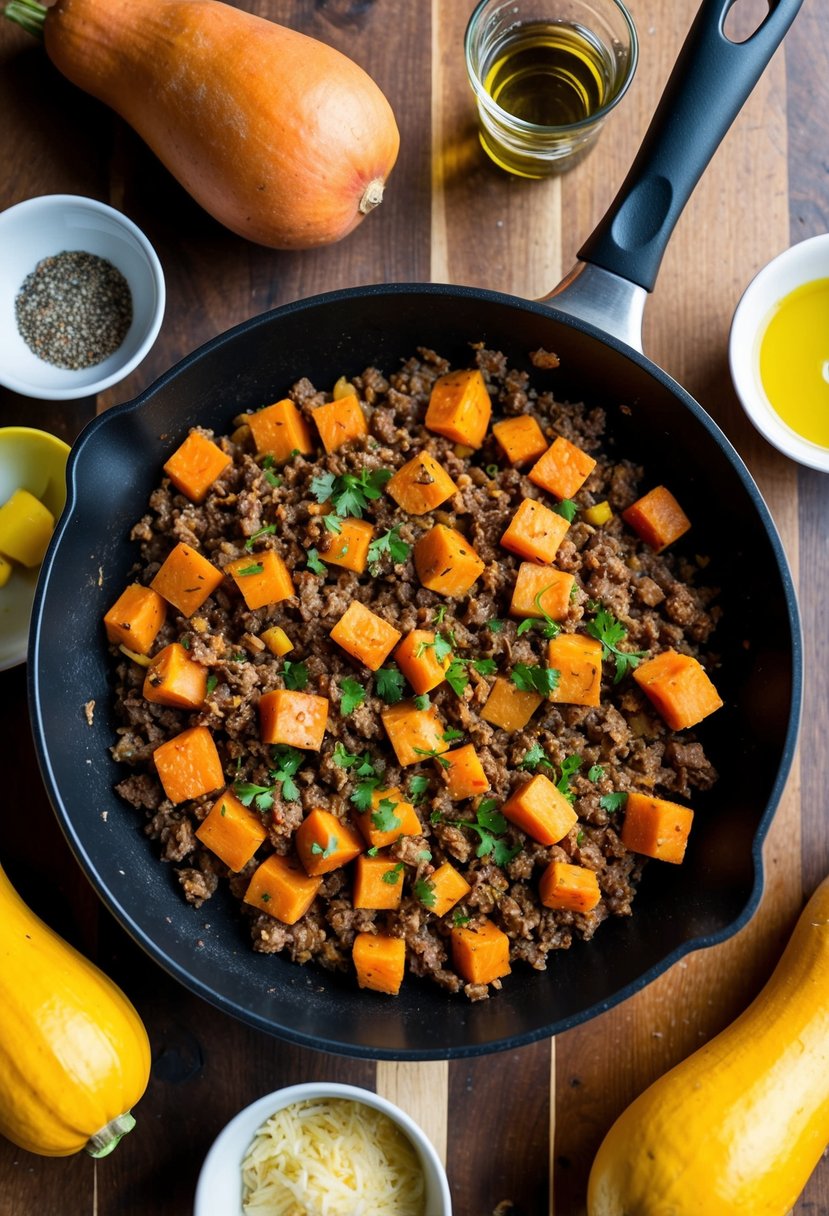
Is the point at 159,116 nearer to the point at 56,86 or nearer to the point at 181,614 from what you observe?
the point at 56,86

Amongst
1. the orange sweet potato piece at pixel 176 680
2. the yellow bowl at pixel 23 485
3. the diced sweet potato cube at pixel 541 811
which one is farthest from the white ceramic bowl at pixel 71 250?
the diced sweet potato cube at pixel 541 811

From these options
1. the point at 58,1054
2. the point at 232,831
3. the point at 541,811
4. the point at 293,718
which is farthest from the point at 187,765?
the point at 541,811

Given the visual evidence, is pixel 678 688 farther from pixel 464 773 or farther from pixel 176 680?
pixel 176 680

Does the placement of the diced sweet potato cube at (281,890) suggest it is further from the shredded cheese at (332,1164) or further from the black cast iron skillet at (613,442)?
the shredded cheese at (332,1164)

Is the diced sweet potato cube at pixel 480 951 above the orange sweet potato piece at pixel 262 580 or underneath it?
underneath

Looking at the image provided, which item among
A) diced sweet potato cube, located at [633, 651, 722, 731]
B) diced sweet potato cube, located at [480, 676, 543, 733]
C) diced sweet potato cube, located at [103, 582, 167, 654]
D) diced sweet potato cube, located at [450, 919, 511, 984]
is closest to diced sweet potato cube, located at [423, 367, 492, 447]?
diced sweet potato cube, located at [480, 676, 543, 733]

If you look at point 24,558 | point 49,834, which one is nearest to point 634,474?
point 24,558

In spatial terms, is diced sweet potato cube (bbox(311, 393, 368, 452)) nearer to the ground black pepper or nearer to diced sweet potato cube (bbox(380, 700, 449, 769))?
the ground black pepper
